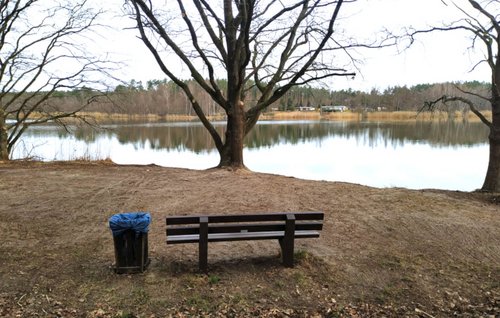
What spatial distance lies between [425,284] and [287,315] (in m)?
1.58

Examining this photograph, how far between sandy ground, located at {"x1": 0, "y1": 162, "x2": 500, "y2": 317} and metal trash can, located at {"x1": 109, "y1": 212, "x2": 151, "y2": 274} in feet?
0.37

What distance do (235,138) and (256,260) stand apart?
21.5ft

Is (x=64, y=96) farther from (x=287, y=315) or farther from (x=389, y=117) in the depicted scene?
(x=389, y=117)

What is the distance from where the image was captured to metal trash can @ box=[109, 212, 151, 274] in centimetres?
392

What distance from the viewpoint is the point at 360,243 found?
16.9 ft

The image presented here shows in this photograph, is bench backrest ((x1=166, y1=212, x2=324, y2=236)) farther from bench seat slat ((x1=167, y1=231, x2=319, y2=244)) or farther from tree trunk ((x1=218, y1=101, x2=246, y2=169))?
tree trunk ((x1=218, y1=101, x2=246, y2=169))

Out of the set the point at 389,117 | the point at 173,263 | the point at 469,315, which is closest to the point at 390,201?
the point at 469,315

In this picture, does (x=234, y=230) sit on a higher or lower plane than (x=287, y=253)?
higher

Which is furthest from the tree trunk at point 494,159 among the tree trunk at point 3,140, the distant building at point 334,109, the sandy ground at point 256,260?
the distant building at point 334,109

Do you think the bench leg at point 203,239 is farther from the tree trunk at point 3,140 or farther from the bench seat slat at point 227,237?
the tree trunk at point 3,140

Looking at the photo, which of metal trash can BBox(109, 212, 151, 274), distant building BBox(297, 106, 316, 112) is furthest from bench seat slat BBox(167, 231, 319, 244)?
distant building BBox(297, 106, 316, 112)

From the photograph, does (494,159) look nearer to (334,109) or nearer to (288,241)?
(288,241)

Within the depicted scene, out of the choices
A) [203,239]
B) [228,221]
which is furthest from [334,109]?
[203,239]

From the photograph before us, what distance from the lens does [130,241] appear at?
399cm
